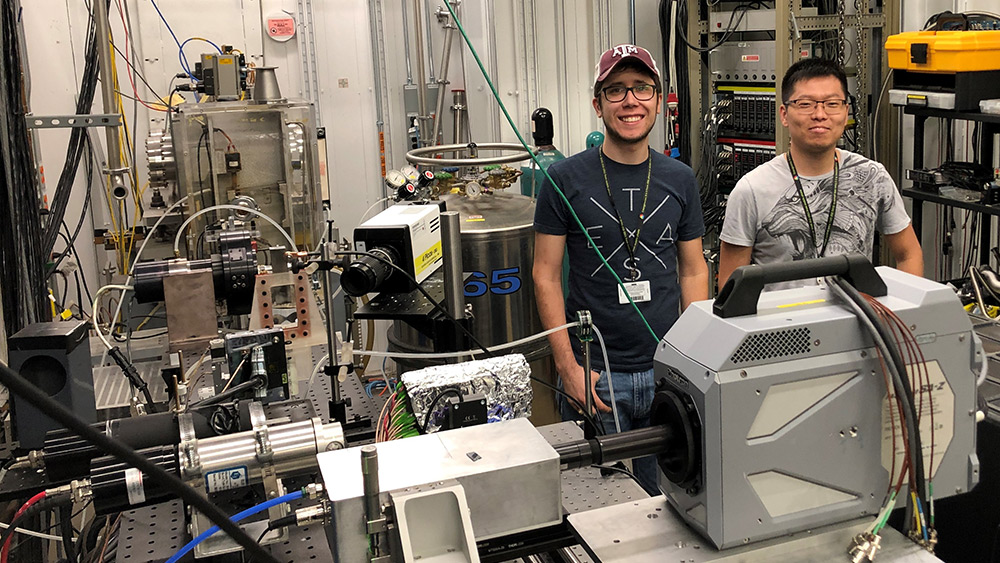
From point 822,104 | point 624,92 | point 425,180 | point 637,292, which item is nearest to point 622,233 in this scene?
point 637,292

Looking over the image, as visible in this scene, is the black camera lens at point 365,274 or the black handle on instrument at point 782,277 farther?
the black camera lens at point 365,274

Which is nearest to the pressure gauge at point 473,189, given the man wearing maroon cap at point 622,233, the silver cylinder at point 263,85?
the silver cylinder at point 263,85

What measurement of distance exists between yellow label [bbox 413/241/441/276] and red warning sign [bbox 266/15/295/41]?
298cm

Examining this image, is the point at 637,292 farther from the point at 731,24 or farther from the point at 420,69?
the point at 420,69

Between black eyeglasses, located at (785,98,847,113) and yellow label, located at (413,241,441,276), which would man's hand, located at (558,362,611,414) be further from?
black eyeglasses, located at (785,98,847,113)

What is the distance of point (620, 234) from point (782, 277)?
41.7 inches

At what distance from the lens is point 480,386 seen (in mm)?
1304

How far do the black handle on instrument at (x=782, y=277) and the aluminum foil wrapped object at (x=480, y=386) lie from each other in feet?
1.43

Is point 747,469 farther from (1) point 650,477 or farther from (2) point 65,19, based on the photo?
(2) point 65,19

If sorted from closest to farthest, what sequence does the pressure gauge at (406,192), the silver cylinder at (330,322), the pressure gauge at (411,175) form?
1. the silver cylinder at (330,322)
2. the pressure gauge at (406,192)
3. the pressure gauge at (411,175)

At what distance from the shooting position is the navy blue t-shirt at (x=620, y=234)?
6.63 ft

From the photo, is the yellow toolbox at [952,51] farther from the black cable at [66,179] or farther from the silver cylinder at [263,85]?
the black cable at [66,179]

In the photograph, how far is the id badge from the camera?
6.57ft

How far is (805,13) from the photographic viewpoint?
11.8 ft
